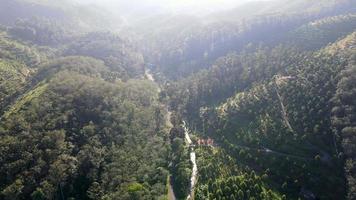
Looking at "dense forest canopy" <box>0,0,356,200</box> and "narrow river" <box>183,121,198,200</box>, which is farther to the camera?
"narrow river" <box>183,121,198,200</box>

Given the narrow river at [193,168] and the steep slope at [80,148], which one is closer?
the steep slope at [80,148]

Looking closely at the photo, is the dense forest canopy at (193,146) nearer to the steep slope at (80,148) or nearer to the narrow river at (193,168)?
the steep slope at (80,148)

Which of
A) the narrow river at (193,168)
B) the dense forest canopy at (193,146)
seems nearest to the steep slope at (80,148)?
the dense forest canopy at (193,146)

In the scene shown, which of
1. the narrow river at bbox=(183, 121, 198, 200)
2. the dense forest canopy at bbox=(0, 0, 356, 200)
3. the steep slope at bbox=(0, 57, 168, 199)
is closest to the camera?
the steep slope at bbox=(0, 57, 168, 199)

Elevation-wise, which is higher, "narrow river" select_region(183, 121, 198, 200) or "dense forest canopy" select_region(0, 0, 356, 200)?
"dense forest canopy" select_region(0, 0, 356, 200)

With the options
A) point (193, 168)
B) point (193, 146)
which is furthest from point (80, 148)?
point (193, 146)

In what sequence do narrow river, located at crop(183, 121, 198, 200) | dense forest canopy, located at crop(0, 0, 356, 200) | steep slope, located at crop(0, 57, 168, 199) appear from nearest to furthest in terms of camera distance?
steep slope, located at crop(0, 57, 168, 199)
dense forest canopy, located at crop(0, 0, 356, 200)
narrow river, located at crop(183, 121, 198, 200)

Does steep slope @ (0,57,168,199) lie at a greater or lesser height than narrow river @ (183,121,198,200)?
greater

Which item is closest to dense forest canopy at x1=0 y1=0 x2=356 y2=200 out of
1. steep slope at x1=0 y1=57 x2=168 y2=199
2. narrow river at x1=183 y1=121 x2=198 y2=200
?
steep slope at x1=0 y1=57 x2=168 y2=199

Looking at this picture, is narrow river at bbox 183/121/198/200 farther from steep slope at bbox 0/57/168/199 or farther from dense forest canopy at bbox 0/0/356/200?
steep slope at bbox 0/57/168/199

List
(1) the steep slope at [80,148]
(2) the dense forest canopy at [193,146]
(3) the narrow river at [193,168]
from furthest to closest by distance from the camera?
(3) the narrow river at [193,168] → (2) the dense forest canopy at [193,146] → (1) the steep slope at [80,148]

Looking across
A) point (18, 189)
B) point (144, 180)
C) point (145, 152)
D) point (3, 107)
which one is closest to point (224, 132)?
point (145, 152)

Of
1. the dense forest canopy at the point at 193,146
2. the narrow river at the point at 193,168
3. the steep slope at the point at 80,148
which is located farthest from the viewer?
the narrow river at the point at 193,168
